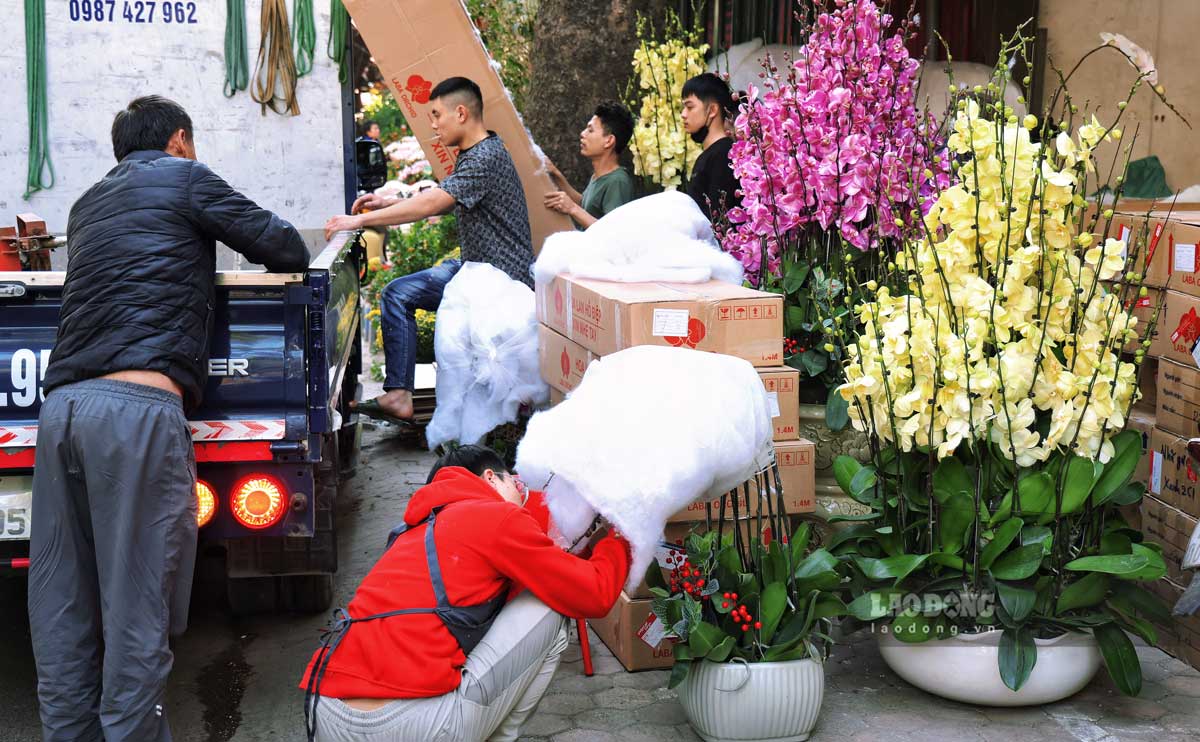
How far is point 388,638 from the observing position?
2791 millimetres

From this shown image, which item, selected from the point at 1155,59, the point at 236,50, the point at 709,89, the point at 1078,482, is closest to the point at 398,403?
the point at 236,50

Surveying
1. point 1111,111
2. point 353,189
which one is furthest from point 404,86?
point 1111,111

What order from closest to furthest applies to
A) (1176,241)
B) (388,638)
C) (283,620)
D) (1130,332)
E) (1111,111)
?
Answer: (388,638) < (1130,332) < (1176,241) < (283,620) < (1111,111)

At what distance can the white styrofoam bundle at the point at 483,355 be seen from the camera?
16.3ft

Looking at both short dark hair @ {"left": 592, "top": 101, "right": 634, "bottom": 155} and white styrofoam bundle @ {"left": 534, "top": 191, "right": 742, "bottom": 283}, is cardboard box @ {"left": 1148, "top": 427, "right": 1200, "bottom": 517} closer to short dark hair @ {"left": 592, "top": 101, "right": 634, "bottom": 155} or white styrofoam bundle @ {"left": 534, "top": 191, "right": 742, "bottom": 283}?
white styrofoam bundle @ {"left": 534, "top": 191, "right": 742, "bottom": 283}

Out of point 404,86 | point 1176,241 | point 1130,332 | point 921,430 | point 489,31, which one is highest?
point 489,31

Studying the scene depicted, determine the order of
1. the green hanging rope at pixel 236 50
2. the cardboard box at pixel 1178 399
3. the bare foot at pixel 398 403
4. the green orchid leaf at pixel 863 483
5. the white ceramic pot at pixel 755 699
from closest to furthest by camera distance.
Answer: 1. the white ceramic pot at pixel 755 699
2. the green orchid leaf at pixel 863 483
3. the cardboard box at pixel 1178 399
4. the green hanging rope at pixel 236 50
5. the bare foot at pixel 398 403

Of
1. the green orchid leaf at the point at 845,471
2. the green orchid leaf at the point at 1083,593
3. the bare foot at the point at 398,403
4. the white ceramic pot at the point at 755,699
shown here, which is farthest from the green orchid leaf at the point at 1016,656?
the bare foot at the point at 398,403

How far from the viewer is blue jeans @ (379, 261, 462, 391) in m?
5.41

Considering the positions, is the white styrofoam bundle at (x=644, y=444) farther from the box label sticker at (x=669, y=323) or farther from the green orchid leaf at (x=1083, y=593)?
the green orchid leaf at (x=1083, y=593)

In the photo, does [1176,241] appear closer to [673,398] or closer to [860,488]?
[860,488]

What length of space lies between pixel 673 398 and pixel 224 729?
1.80m

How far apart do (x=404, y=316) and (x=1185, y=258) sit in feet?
10.3

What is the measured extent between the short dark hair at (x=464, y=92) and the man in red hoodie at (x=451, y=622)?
266 cm
